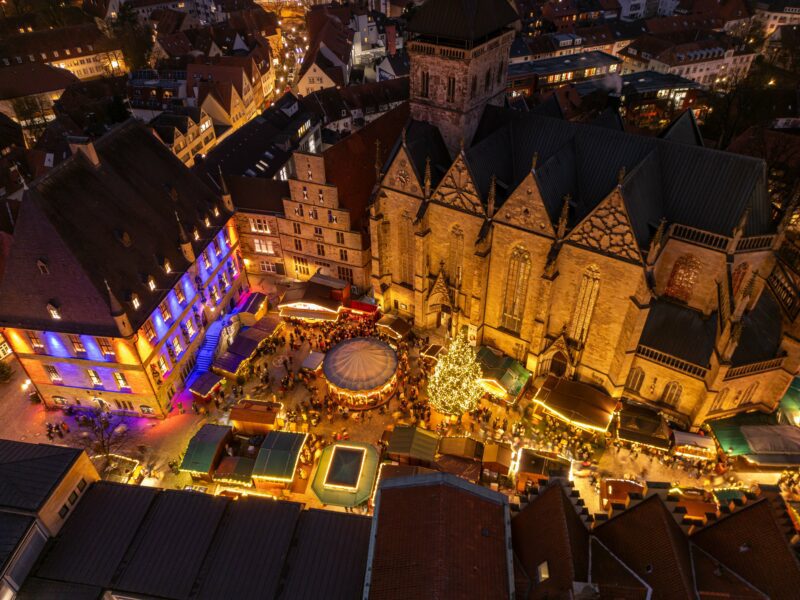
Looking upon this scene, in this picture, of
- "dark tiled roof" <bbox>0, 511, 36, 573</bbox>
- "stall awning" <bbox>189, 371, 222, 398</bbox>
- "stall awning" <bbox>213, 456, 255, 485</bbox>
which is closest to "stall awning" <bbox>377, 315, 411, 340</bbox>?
"stall awning" <bbox>189, 371, 222, 398</bbox>

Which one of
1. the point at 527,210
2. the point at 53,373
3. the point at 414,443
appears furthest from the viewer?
the point at 53,373

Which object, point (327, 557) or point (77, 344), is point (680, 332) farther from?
point (77, 344)

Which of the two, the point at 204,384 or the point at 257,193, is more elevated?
the point at 257,193

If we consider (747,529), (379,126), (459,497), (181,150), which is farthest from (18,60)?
(747,529)

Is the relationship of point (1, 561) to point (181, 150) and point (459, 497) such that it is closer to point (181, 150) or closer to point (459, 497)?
point (459, 497)

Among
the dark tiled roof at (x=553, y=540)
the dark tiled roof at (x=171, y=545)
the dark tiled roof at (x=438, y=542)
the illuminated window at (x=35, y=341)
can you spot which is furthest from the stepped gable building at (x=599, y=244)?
the illuminated window at (x=35, y=341)

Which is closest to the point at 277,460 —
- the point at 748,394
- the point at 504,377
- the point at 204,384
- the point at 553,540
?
the point at 204,384
